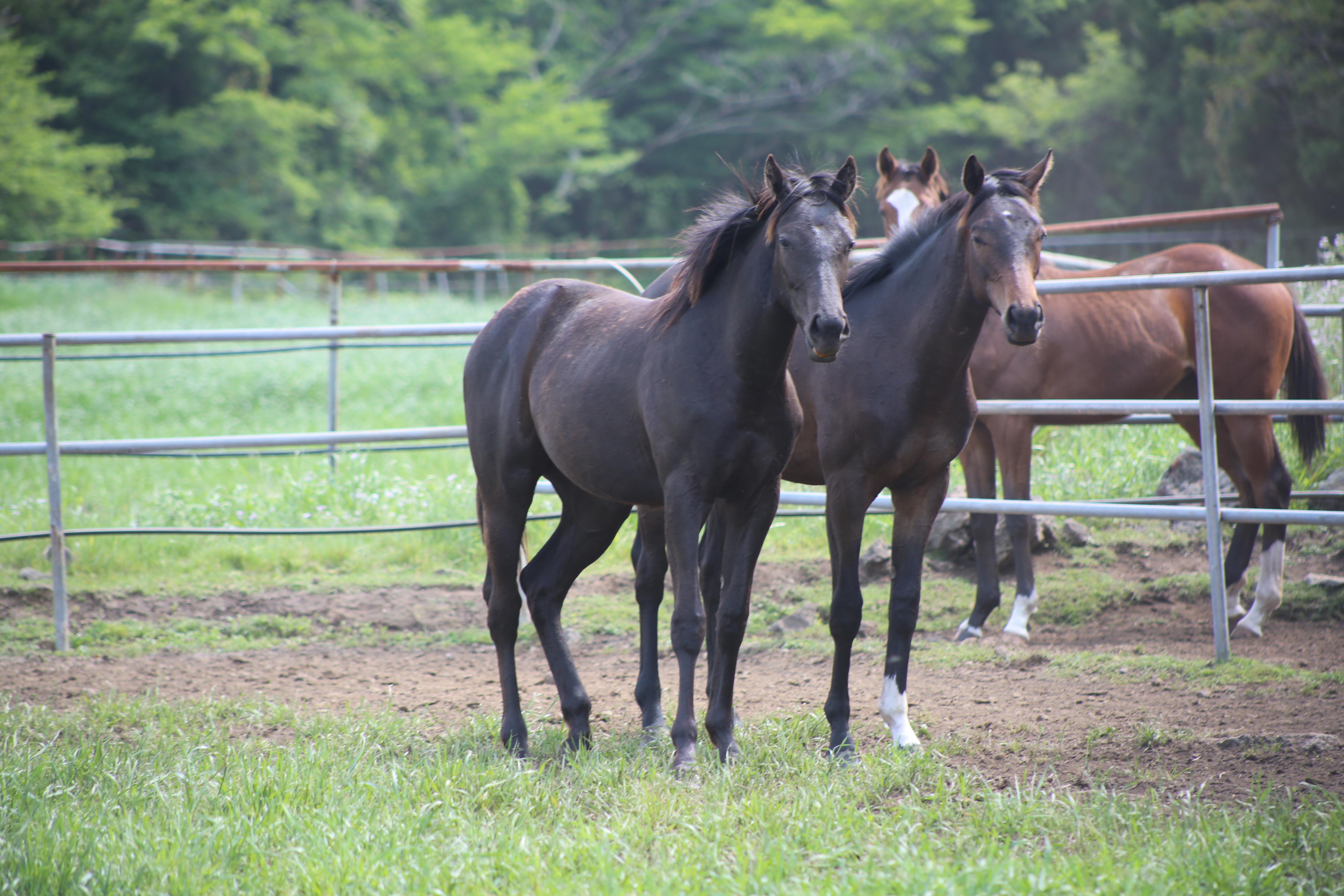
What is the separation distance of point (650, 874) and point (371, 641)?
10.2ft

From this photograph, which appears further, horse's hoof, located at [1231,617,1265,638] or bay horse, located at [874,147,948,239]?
bay horse, located at [874,147,948,239]

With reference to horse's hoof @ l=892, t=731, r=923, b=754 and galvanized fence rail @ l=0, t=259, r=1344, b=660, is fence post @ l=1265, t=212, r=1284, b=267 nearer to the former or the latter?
galvanized fence rail @ l=0, t=259, r=1344, b=660

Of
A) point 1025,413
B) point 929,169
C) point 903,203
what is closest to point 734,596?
point 1025,413

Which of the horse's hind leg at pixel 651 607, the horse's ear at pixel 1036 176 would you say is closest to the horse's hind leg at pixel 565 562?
the horse's hind leg at pixel 651 607

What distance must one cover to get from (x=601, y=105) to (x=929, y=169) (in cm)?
2821

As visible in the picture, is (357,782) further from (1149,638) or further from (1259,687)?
(1149,638)

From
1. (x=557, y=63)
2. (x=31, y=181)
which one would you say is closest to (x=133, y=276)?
(x=31, y=181)

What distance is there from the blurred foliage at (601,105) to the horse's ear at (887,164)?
1712cm

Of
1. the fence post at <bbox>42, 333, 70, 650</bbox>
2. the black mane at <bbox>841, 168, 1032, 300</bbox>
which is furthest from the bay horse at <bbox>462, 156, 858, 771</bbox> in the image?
the fence post at <bbox>42, 333, 70, 650</bbox>

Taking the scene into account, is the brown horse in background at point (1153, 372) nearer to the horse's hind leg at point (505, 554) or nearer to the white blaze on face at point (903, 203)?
the white blaze on face at point (903, 203)

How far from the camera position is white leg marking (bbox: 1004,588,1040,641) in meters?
4.87

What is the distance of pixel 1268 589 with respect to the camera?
479cm

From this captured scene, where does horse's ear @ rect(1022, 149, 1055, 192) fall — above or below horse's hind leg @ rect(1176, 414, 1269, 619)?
above

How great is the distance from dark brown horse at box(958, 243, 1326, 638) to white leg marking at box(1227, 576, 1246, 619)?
15 mm
